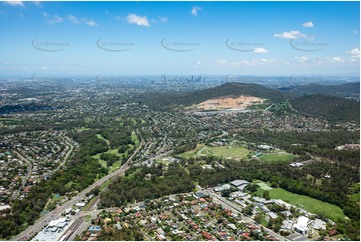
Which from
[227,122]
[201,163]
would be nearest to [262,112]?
[227,122]

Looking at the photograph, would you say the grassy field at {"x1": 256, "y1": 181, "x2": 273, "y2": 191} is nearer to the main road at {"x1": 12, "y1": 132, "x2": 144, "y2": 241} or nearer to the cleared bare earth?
the main road at {"x1": 12, "y1": 132, "x2": 144, "y2": 241}

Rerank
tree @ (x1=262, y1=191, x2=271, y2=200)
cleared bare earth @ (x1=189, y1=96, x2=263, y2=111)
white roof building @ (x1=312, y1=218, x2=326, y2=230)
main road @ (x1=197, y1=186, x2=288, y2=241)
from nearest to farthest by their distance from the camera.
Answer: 1. main road @ (x1=197, y1=186, x2=288, y2=241)
2. white roof building @ (x1=312, y1=218, x2=326, y2=230)
3. tree @ (x1=262, y1=191, x2=271, y2=200)
4. cleared bare earth @ (x1=189, y1=96, x2=263, y2=111)

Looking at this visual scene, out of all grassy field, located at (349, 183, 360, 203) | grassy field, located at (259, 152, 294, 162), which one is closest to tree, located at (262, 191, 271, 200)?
grassy field, located at (349, 183, 360, 203)

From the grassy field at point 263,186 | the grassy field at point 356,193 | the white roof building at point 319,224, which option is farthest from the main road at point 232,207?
the grassy field at point 356,193

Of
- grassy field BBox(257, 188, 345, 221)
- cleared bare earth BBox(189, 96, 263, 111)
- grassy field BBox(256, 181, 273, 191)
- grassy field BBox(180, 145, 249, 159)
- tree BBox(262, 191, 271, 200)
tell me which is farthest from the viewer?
cleared bare earth BBox(189, 96, 263, 111)

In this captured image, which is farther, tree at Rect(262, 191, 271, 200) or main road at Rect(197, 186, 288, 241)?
tree at Rect(262, 191, 271, 200)

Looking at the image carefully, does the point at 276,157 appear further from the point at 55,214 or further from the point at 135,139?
the point at 55,214

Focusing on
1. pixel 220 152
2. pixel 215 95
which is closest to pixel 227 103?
pixel 215 95

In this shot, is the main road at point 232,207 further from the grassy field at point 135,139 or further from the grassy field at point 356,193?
the grassy field at point 135,139
